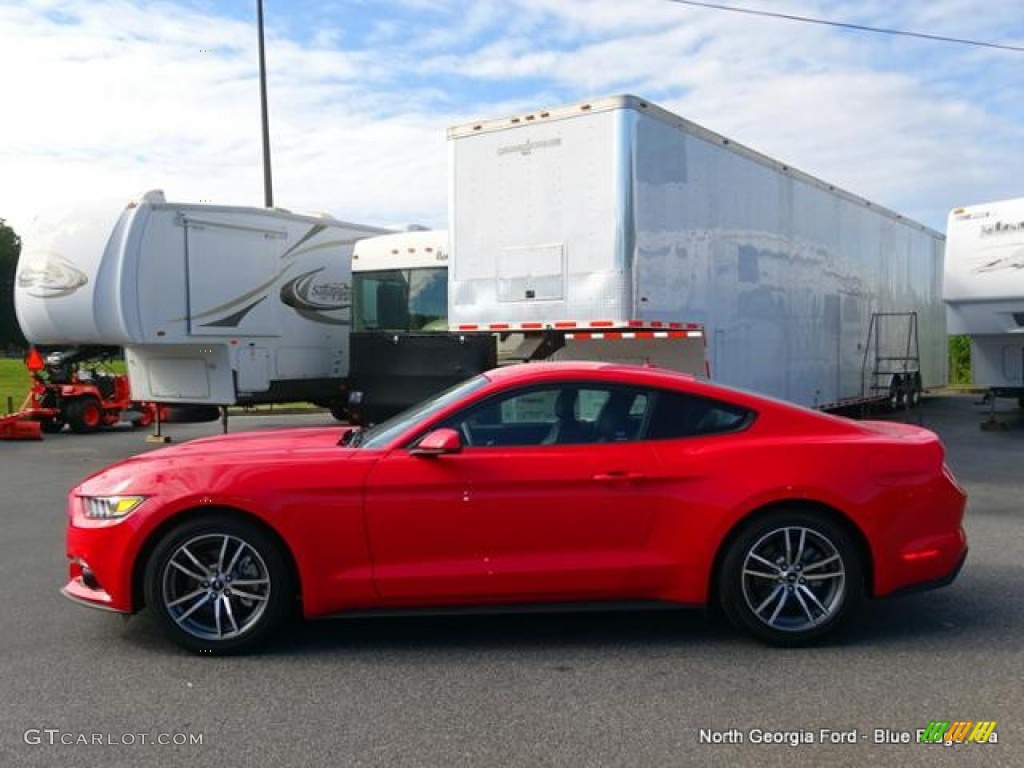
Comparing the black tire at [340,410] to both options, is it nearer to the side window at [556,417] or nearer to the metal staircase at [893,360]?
the metal staircase at [893,360]

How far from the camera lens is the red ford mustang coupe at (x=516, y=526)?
14.9 ft

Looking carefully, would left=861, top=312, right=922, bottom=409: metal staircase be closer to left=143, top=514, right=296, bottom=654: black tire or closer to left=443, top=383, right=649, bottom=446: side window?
left=443, top=383, right=649, bottom=446: side window

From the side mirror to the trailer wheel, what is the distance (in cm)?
1388

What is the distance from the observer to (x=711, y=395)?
4863 mm

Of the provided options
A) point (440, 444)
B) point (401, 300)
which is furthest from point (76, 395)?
point (440, 444)

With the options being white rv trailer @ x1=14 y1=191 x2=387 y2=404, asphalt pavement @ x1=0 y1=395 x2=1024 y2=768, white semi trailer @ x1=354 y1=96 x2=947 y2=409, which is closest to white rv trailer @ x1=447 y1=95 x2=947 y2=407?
white semi trailer @ x1=354 y1=96 x2=947 y2=409

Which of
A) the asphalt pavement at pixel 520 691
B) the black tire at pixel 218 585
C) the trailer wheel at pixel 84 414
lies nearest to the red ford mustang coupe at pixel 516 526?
the black tire at pixel 218 585

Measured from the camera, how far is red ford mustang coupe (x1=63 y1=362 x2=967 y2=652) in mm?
4547

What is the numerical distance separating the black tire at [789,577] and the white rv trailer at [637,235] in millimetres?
4936

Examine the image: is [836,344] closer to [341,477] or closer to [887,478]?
[887,478]

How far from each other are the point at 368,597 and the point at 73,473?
831cm

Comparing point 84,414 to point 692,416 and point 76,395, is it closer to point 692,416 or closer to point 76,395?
point 76,395

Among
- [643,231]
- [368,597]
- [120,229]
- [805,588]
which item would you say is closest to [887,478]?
[805,588]

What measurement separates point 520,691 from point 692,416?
5.39 ft
